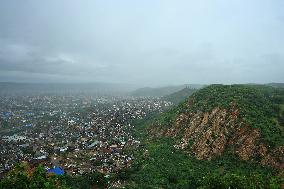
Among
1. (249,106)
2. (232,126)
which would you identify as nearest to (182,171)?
(232,126)

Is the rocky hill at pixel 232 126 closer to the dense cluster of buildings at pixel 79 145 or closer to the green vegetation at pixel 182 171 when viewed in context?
the green vegetation at pixel 182 171

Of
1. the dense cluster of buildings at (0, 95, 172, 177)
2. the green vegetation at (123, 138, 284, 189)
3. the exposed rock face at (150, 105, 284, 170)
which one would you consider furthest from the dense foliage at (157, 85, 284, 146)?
the dense cluster of buildings at (0, 95, 172, 177)

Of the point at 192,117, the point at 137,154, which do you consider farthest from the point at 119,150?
the point at 192,117

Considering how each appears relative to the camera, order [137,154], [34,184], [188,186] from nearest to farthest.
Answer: [34,184] → [188,186] → [137,154]

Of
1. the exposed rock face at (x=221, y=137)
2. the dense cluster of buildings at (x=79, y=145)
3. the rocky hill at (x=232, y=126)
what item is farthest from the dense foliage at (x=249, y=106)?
the dense cluster of buildings at (x=79, y=145)

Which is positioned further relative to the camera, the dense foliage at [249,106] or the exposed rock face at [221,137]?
the dense foliage at [249,106]

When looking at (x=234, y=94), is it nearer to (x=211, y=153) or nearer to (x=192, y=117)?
(x=192, y=117)

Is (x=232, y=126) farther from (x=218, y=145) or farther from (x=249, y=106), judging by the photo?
(x=249, y=106)
